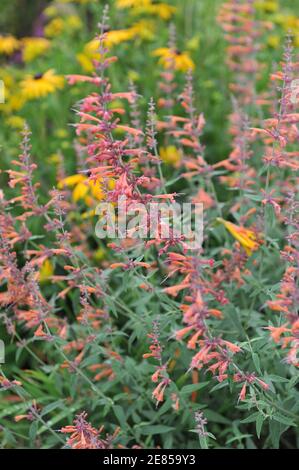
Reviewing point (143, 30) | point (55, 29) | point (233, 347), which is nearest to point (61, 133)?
point (143, 30)

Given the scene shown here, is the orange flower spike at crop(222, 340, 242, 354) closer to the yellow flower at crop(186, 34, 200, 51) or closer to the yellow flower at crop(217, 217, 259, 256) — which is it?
the yellow flower at crop(217, 217, 259, 256)

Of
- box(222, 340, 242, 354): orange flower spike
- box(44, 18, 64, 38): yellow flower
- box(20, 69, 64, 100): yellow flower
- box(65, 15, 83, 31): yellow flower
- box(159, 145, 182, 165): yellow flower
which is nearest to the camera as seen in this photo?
box(222, 340, 242, 354): orange flower spike

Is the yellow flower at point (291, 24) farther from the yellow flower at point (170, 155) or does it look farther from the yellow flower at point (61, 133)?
the yellow flower at point (61, 133)

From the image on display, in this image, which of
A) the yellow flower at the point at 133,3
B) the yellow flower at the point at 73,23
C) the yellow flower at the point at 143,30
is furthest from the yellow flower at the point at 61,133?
the yellow flower at the point at 73,23

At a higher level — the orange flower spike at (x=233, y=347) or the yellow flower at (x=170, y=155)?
the yellow flower at (x=170, y=155)

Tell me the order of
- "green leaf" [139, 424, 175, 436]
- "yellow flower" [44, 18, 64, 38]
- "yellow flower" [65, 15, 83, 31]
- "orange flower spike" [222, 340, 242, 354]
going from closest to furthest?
"orange flower spike" [222, 340, 242, 354]
"green leaf" [139, 424, 175, 436]
"yellow flower" [65, 15, 83, 31]
"yellow flower" [44, 18, 64, 38]

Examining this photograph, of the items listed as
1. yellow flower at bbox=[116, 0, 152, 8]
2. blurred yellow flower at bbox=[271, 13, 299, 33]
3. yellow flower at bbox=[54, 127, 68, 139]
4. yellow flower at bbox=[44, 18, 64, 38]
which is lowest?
yellow flower at bbox=[54, 127, 68, 139]

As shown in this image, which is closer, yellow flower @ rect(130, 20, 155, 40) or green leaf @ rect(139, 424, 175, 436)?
green leaf @ rect(139, 424, 175, 436)

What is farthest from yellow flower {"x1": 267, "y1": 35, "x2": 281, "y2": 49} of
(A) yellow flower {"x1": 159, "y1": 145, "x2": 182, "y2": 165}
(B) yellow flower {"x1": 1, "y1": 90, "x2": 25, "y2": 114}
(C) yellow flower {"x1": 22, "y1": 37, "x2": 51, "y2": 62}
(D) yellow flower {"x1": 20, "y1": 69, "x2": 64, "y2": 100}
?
(B) yellow flower {"x1": 1, "y1": 90, "x2": 25, "y2": 114}

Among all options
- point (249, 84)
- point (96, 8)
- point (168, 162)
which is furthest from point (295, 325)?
point (96, 8)

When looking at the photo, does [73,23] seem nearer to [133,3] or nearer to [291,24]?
[133,3]

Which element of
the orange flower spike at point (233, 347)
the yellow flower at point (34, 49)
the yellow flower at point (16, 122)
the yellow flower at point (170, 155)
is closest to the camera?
the orange flower spike at point (233, 347)

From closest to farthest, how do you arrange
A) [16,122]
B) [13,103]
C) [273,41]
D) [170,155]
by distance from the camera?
1. [170,155]
2. [16,122]
3. [273,41]
4. [13,103]
